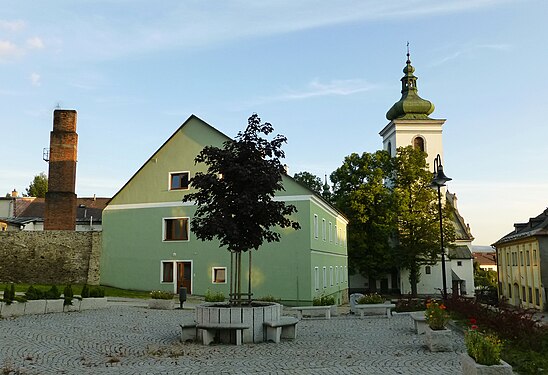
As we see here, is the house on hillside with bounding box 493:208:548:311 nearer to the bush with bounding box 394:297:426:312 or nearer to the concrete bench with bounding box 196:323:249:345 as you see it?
the bush with bounding box 394:297:426:312

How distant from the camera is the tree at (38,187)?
270ft

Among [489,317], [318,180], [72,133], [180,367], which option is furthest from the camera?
[318,180]

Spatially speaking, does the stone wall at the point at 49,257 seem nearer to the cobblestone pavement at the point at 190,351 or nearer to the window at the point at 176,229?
the window at the point at 176,229

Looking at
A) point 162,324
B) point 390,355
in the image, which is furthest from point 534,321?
point 162,324

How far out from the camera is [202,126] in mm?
33438

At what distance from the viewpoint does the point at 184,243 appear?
107ft

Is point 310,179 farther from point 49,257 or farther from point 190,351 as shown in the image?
point 190,351

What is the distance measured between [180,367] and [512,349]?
601cm

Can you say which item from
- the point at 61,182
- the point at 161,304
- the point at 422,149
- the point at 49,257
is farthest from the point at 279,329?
the point at 422,149

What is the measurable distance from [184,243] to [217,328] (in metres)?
20.6

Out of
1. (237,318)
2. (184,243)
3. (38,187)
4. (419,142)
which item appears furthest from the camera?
(38,187)

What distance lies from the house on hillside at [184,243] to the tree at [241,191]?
52.8ft

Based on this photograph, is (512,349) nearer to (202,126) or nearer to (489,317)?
(489,317)

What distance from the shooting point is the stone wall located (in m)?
34.7
